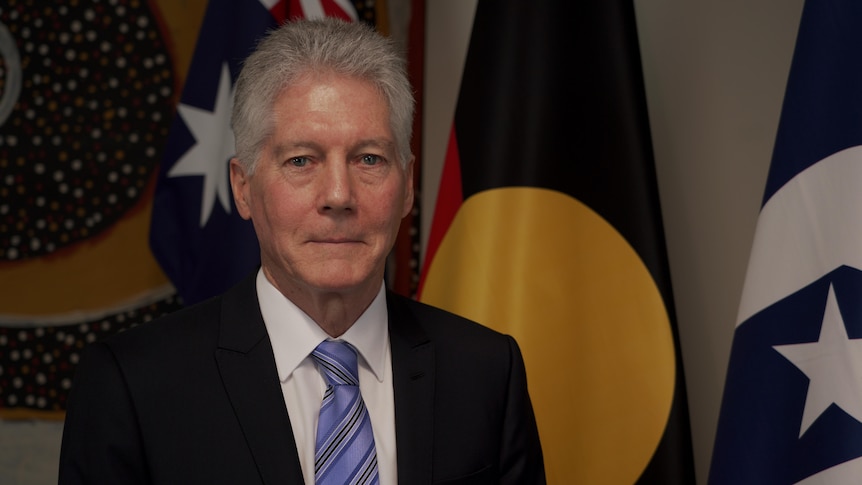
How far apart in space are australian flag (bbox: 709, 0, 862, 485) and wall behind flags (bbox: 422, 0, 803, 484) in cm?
48

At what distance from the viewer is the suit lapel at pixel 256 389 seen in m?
1.19

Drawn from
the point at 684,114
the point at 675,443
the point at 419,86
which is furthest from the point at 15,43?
the point at 675,443

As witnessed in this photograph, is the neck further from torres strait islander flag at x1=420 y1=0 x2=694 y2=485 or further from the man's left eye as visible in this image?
torres strait islander flag at x1=420 y1=0 x2=694 y2=485

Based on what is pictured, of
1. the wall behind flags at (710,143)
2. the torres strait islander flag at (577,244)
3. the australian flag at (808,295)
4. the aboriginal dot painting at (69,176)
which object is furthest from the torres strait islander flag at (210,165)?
the australian flag at (808,295)

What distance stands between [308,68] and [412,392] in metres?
0.49

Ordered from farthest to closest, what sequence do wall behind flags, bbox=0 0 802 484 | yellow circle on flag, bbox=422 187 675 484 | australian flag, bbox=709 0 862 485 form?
wall behind flags, bbox=0 0 802 484, yellow circle on flag, bbox=422 187 675 484, australian flag, bbox=709 0 862 485

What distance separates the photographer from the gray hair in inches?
48.1

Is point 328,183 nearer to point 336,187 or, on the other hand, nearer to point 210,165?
point 336,187

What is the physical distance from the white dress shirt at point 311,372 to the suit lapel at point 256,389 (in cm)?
2

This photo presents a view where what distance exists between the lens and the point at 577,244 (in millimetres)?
1995

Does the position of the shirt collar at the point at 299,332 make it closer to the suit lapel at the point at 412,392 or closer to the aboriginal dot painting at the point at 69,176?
the suit lapel at the point at 412,392

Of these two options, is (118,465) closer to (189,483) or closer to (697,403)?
(189,483)

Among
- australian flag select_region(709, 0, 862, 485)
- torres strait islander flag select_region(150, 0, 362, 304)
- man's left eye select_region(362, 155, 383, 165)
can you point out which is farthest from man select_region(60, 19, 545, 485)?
torres strait islander flag select_region(150, 0, 362, 304)

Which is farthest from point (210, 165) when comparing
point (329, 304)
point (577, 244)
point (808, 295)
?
point (808, 295)
